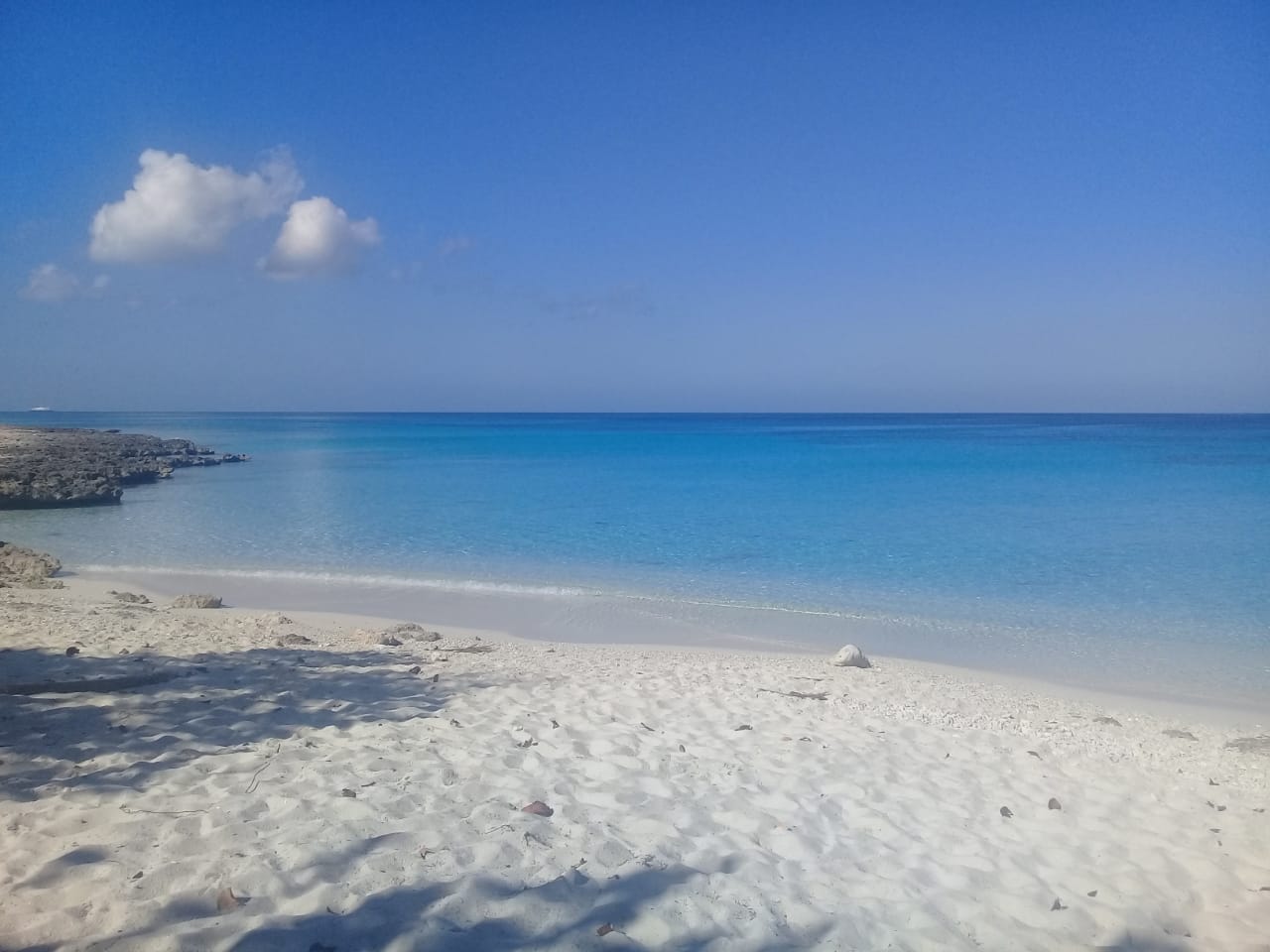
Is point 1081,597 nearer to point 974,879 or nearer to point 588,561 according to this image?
point 588,561

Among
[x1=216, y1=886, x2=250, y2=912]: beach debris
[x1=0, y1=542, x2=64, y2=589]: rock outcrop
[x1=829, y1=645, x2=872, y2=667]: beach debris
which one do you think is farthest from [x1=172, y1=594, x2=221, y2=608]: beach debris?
[x1=216, y1=886, x2=250, y2=912]: beach debris

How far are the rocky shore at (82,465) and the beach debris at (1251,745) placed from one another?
28.0m

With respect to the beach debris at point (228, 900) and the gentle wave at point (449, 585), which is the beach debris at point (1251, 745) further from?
the beach debris at point (228, 900)

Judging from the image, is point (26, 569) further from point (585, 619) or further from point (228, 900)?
point (228, 900)

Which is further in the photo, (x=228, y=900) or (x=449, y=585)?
(x=449, y=585)

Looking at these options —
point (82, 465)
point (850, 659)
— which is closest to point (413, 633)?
point (850, 659)

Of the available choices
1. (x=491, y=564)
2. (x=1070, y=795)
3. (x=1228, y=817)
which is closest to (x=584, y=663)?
(x=1070, y=795)

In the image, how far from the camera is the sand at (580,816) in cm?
359

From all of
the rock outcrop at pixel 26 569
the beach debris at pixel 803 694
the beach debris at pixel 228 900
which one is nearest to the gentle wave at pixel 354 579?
the rock outcrop at pixel 26 569

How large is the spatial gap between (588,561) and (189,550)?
8.87m

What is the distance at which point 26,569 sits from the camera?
1351cm

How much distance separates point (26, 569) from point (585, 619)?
30.9ft

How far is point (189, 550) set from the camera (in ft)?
58.7

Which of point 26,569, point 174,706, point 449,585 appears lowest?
point 449,585
